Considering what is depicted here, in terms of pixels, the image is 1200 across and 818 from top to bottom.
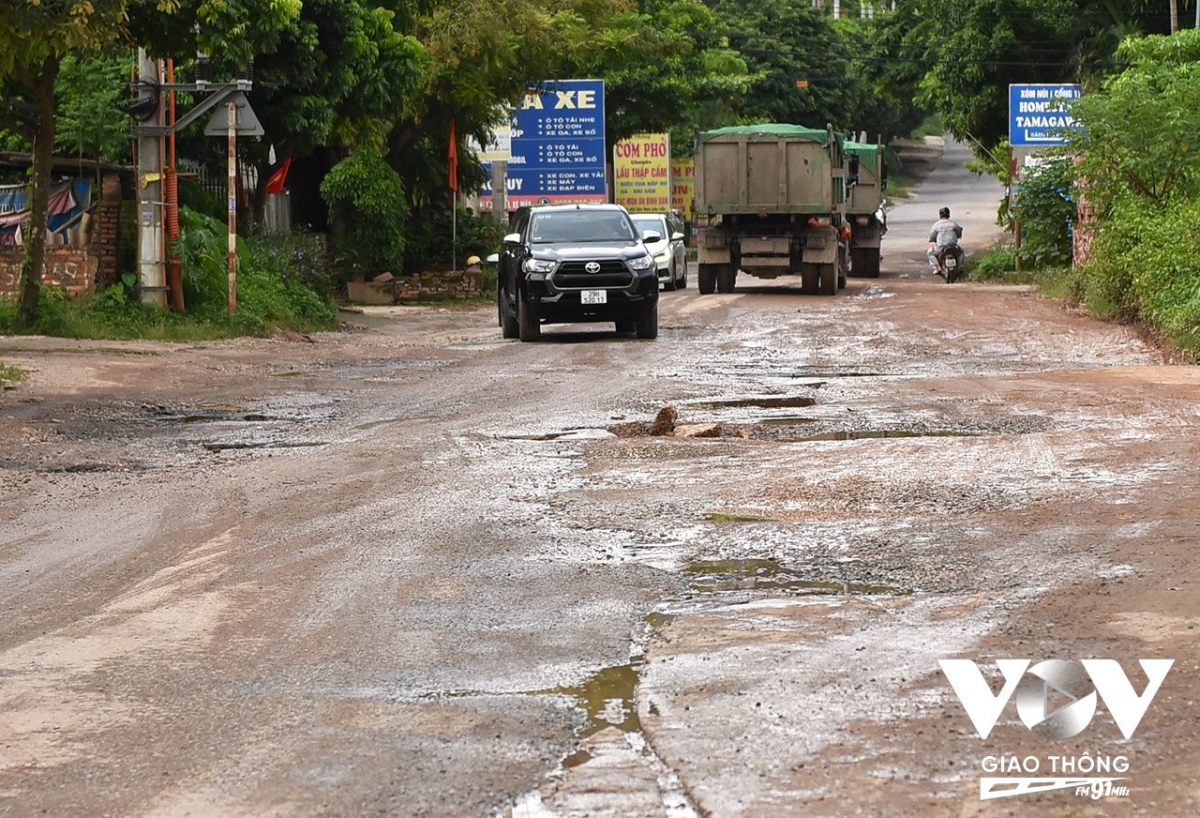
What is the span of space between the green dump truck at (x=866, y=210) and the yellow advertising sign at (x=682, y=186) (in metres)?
20.0

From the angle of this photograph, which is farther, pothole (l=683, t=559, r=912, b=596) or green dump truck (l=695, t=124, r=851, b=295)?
green dump truck (l=695, t=124, r=851, b=295)

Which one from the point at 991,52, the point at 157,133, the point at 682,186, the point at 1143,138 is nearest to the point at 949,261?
the point at 991,52

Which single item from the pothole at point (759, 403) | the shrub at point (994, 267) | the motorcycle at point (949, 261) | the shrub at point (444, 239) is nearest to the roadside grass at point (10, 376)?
the pothole at point (759, 403)

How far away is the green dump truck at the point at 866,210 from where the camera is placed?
38.7 metres

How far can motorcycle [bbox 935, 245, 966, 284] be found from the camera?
3769 centimetres

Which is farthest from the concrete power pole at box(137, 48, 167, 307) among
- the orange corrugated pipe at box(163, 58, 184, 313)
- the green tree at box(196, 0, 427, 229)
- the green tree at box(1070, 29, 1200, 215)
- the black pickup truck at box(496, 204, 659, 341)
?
the green tree at box(1070, 29, 1200, 215)

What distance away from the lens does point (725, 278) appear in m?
32.8

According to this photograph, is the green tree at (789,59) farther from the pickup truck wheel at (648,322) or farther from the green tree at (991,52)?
the pickup truck wheel at (648,322)

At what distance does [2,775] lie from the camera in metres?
4.59

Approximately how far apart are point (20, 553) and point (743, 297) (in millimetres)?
23808

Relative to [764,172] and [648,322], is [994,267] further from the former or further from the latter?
[648,322]

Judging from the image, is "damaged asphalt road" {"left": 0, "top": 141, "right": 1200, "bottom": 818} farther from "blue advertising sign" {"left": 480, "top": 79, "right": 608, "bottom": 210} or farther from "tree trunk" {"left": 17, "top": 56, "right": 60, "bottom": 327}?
"blue advertising sign" {"left": 480, "top": 79, "right": 608, "bottom": 210}

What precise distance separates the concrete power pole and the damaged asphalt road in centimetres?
726

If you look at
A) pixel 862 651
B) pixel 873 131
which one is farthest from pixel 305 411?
pixel 873 131
